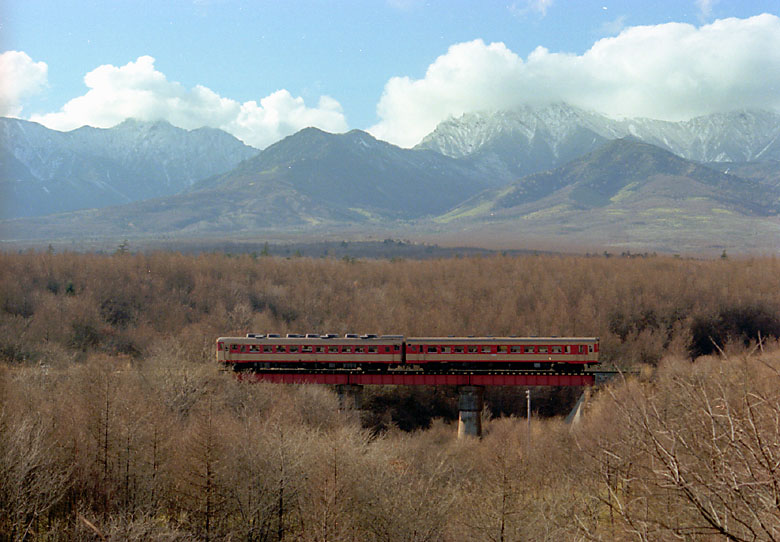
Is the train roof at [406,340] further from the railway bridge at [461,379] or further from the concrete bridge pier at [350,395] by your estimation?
the concrete bridge pier at [350,395]

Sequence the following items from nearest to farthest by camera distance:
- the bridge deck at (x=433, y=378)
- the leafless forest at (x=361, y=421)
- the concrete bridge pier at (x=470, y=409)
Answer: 1. the leafless forest at (x=361, y=421)
2. the bridge deck at (x=433, y=378)
3. the concrete bridge pier at (x=470, y=409)

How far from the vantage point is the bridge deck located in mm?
53656

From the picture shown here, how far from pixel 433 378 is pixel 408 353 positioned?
2688mm

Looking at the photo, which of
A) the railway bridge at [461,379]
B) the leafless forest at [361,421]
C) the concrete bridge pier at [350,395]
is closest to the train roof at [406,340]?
the railway bridge at [461,379]

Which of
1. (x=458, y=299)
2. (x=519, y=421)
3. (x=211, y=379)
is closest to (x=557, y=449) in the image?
(x=519, y=421)

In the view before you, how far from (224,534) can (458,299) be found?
3051 inches

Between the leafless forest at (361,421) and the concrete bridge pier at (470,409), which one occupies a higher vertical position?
the leafless forest at (361,421)

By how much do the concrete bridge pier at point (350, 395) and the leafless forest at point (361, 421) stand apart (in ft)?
4.92

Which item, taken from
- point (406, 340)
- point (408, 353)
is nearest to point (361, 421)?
point (408, 353)

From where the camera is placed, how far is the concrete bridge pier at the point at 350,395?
178 ft

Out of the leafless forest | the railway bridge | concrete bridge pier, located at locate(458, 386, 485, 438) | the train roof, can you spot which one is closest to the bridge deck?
the railway bridge

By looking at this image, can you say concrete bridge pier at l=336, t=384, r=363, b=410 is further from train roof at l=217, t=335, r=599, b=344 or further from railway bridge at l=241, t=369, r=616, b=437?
train roof at l=217, t=335, r=599, b=344

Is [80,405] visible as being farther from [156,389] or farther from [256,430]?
[156,389]

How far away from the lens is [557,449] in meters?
44.1
